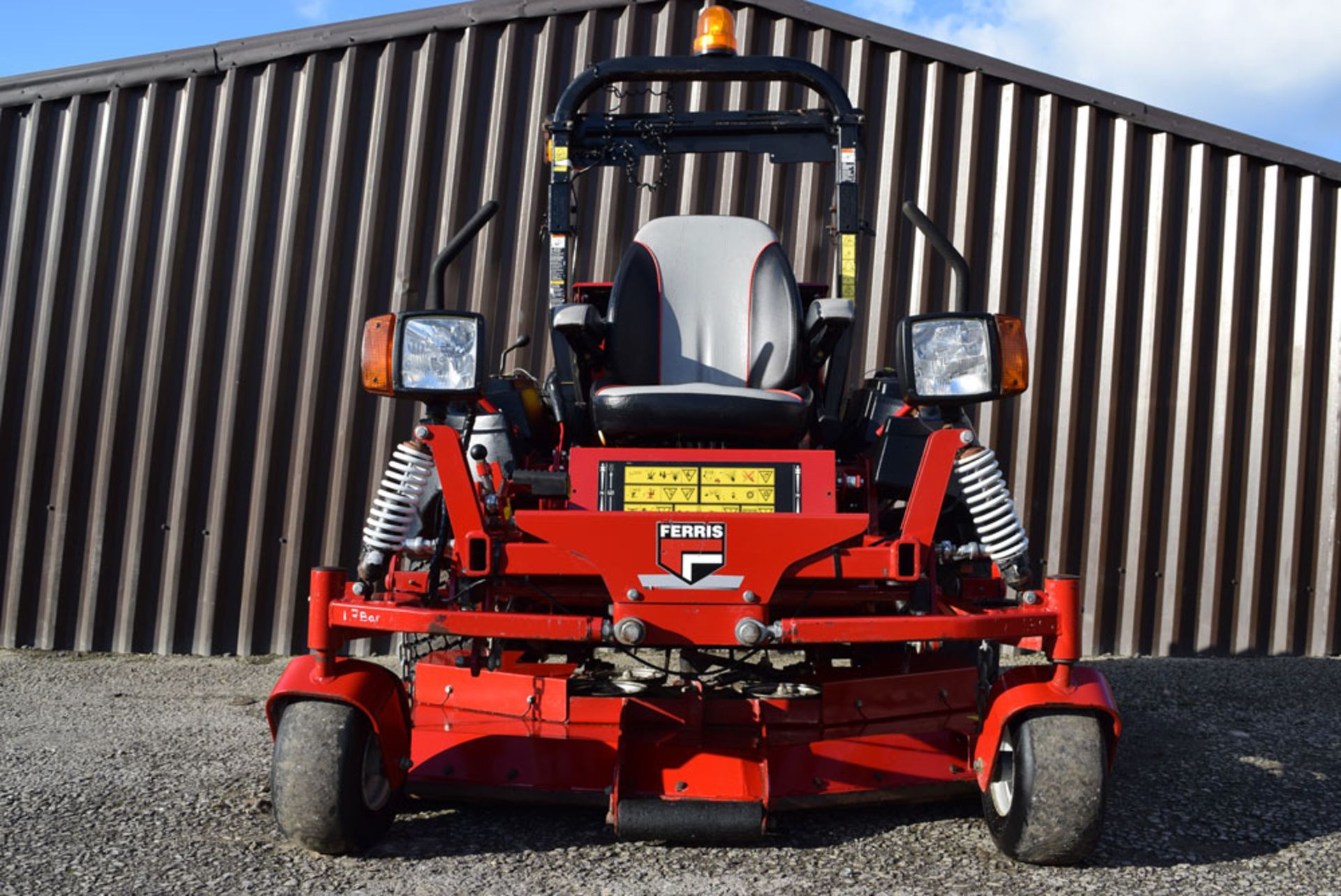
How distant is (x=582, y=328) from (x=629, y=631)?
4.21ft

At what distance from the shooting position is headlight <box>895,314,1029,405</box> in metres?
3.33

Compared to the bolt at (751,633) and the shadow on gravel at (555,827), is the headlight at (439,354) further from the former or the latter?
the shadow on gravel at (555,827)

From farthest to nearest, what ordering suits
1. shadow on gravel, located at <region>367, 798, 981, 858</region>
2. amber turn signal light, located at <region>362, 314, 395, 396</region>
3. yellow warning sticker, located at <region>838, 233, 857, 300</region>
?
yellow warning sticker, located at <region>838, 233, 857, 300</region>, amber turn signal light, located at <region>362, 314, 395, 396</region>, shadow on gravel, located at <region>367, 798, 981, 858</region>

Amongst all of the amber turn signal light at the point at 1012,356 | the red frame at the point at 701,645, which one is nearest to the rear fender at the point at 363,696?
the red frame at the point at 701,645

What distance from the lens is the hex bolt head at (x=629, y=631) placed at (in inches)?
118

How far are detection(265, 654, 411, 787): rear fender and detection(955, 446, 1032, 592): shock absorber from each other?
5.75ft

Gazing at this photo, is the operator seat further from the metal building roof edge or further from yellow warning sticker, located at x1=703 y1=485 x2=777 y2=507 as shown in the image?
the metal building roof edge

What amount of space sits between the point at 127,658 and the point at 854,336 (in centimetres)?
460

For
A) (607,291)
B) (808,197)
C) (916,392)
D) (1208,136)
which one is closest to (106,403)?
(607,291)

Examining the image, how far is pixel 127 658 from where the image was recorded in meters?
6.46

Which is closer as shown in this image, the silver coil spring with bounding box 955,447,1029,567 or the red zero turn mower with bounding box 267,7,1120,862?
the red zero turn mower with bounding box 267,7,1120,862

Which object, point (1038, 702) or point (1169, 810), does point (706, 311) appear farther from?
point (1169, 810)

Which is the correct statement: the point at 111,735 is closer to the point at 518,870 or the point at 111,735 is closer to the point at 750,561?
the point at 518,870

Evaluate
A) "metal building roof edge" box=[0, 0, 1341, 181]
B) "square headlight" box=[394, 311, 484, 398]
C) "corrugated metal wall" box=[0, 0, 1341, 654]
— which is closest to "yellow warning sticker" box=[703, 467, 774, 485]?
"square headlight" box=[394, 311, 484, 398]
